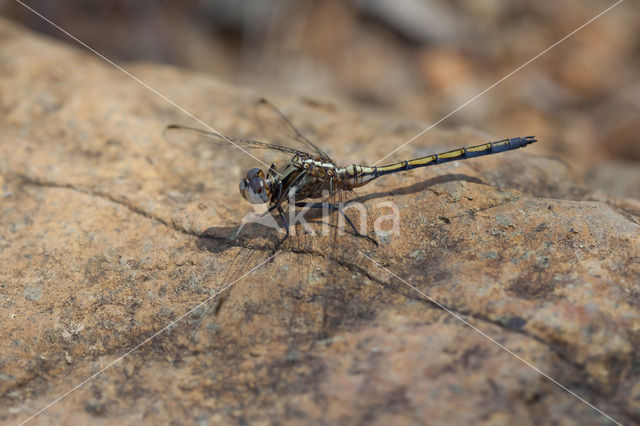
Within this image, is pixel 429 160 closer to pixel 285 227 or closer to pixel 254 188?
pixel 285 227

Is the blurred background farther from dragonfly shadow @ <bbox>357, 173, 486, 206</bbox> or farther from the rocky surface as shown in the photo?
dragonfly shadow @ <bbox>357, 173, 486, 206</bbox>

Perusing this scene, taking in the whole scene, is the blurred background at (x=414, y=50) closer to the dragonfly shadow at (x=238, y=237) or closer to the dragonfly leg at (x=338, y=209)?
the dragonfly leg at (x=338, y=209)

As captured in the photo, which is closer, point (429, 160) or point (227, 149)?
point (429, 160)

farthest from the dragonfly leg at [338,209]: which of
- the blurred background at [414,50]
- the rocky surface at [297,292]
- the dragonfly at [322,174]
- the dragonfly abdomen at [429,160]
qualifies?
the blurred background at [414,50]

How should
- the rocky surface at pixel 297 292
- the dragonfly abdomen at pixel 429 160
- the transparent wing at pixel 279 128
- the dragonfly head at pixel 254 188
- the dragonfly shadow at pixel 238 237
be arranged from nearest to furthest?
1. the rocky surface at pixel 297 292
2. the dragonfly shadow at pixel 238 237
3. the dragonfly head at pixel 254 188
4. the dragonfly abdomen at pixel 429 160
5. the transparent wing at pixel 279 128

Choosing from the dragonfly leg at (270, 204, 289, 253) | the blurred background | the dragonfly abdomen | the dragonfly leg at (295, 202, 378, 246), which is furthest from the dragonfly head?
the blurred background

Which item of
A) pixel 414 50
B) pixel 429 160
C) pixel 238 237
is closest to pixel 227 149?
pixel 238 237
